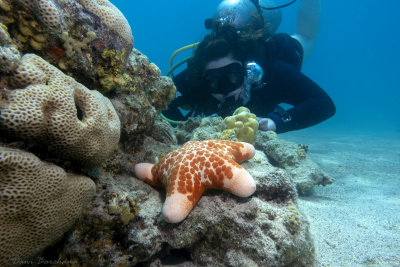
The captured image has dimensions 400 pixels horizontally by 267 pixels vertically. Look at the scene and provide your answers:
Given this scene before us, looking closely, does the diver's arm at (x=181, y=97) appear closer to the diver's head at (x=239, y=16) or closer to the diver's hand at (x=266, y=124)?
the diver's head at (x=239, y=16)

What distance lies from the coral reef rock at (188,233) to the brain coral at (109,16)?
1.60 meters

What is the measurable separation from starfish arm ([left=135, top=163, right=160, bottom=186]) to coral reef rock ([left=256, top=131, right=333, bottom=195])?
3102mm

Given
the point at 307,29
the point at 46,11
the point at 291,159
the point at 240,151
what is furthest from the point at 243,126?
the point at 307,29

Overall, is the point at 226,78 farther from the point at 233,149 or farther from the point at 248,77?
the point at 233,149

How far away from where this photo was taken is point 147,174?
7.39 feet

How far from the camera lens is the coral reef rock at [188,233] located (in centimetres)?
171

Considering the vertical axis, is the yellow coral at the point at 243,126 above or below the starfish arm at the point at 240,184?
above

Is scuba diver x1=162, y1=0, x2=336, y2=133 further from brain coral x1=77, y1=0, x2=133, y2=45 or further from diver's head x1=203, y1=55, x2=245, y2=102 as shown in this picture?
brain coral x1=77, y1=0, x2=133, y2=45

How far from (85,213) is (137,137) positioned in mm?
1140

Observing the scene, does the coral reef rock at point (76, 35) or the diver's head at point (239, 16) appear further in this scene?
the diver's head at point (239, 16)

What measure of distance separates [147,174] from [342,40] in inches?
5254

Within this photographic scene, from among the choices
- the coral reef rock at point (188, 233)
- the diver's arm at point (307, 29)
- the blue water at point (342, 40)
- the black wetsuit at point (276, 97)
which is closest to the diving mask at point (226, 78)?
the black wetsuit at point (276, 97)

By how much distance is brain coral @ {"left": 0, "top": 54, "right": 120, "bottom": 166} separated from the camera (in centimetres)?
134

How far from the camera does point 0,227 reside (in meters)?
1.27
